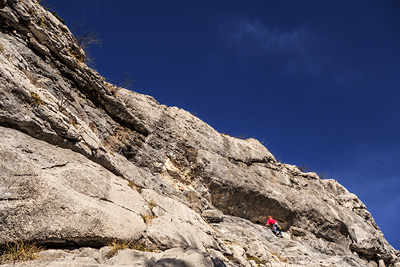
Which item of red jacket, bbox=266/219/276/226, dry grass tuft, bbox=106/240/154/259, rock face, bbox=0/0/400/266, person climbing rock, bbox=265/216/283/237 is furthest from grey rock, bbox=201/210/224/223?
dry grass tuft, bbox=106/240/154/259

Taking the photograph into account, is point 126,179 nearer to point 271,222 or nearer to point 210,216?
point 210,216

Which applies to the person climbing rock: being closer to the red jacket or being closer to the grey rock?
the red jacket

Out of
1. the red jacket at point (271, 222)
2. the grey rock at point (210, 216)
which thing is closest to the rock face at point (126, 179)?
the grey rock at point (210, 216)

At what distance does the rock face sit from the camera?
6285 mm

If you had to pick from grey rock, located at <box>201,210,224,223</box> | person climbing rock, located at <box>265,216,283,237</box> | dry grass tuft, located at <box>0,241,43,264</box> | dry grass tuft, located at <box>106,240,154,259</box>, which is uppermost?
person climbing rock, located at <box>265,216,283,237</box>

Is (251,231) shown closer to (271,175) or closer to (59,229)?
(271,175)

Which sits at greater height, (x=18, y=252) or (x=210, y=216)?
(x=210, y=216)

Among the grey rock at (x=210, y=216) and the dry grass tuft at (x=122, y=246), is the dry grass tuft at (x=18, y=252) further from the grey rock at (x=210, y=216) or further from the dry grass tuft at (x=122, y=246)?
the grey rock at (x=210, y=216)

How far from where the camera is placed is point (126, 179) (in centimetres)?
1098

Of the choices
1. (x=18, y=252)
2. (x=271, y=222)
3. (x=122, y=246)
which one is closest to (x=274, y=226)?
(x=271, y=222)

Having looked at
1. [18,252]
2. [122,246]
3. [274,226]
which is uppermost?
[274,226]

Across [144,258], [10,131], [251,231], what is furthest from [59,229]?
[251,231]

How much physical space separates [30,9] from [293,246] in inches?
791

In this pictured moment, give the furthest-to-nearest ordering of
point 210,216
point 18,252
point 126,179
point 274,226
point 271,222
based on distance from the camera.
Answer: point 271,222 < point 274,226 < point 210,216 < point 126,179 < point 18,252
